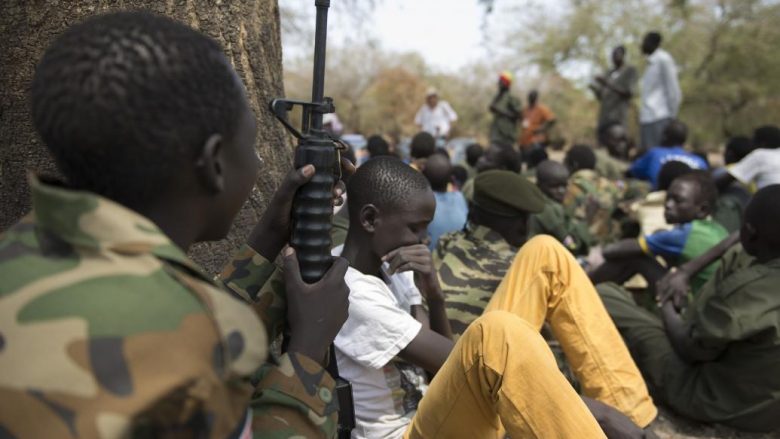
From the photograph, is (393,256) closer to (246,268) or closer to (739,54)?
(246,268)

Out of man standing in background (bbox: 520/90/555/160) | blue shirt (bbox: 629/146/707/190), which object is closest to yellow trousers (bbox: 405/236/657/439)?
blue shirt (bbox: 629/146/707/190)

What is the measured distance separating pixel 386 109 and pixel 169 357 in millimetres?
21817

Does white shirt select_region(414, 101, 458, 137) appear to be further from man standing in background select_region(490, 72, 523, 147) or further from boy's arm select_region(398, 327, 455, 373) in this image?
boy's arm select_region(398, 327, 455, 373)

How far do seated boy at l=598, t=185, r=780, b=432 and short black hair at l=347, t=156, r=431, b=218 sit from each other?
1.47m

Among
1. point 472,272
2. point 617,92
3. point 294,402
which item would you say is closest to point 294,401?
point 294,402

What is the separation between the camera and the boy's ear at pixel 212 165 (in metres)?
1.18

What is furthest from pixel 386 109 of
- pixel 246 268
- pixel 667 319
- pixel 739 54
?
pixel 246 268

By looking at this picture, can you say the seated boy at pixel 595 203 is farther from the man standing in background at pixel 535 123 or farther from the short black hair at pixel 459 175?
the man standing in background at pixel 535 123

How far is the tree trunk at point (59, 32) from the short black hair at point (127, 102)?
1327 millimetres

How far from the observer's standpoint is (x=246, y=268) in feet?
6.11

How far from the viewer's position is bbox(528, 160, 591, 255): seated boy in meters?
5.12

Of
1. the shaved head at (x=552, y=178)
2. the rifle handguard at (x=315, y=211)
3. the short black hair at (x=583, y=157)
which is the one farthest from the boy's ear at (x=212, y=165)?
the short black hair at (x=583, y=157)

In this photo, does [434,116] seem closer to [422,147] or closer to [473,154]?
[473,154]

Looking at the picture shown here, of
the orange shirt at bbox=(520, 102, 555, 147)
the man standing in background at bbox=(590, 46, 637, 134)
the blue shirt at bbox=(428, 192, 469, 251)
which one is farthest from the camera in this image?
the orange shirt at bbox=(520, 102, 555, 147)
